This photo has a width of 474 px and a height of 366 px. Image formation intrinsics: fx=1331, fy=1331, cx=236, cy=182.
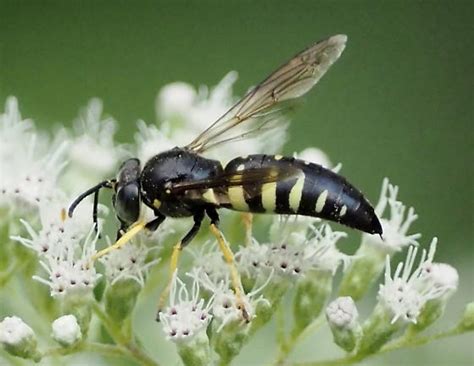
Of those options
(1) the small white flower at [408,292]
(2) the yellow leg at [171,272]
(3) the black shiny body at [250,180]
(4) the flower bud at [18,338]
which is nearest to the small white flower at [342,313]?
(1) the small white flower at [408,292]

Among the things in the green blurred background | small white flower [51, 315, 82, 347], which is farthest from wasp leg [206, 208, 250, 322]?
the green blurred background

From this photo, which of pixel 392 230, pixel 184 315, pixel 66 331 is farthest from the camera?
pixel 392 230

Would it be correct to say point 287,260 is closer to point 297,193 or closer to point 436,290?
point 297,193

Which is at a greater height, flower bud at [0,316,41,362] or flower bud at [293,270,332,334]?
flower bud at [293,270,332,334]

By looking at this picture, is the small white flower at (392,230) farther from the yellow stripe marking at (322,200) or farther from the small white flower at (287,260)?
the yellow stripe marking at (322,200)

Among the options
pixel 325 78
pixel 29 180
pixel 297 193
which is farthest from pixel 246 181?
pixel 325 78

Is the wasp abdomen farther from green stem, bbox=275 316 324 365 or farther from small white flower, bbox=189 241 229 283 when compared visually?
green stem, bbox=275 316 324 365
